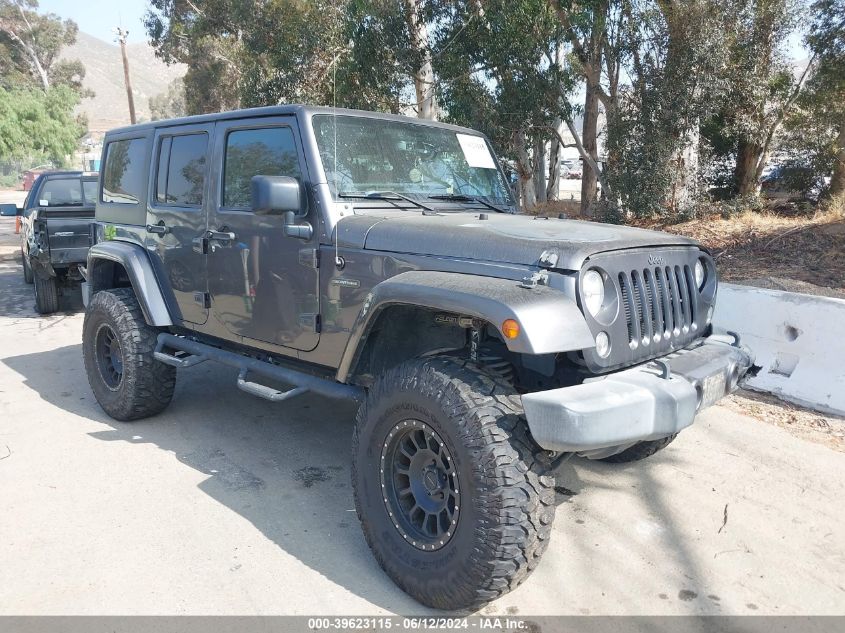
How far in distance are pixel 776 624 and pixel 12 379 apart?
591cm

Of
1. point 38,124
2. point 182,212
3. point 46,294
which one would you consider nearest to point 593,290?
point 182,212

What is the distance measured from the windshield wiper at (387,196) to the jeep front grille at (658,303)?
1.19 meters

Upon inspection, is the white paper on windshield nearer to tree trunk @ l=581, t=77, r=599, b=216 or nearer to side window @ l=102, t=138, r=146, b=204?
side window @ l=102, t=138, r=146, b=204

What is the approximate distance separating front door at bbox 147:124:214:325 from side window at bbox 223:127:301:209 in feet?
0.74

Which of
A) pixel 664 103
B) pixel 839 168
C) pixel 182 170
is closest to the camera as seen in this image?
pixel 182 170

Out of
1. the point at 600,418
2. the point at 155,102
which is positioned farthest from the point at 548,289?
the point at 155,102

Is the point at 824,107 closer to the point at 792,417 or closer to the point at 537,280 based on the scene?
the point at 792,417

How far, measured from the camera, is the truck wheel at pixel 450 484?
8.04 feet

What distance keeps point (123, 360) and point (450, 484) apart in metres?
2.80

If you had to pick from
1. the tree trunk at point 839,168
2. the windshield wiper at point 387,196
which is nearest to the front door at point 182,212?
the windshield wiper at point 387,196

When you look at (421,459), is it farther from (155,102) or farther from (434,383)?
(155,102)

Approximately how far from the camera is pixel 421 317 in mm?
3213

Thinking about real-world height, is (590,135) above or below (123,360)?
above

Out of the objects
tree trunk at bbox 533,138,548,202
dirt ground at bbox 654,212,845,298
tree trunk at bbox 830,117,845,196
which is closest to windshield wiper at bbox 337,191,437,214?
dirt ground at bbox 654,212,845,298
